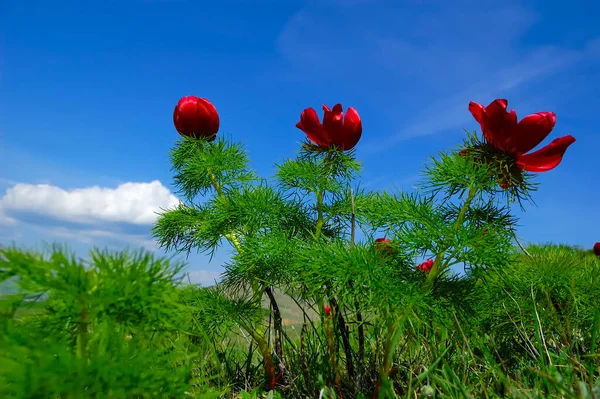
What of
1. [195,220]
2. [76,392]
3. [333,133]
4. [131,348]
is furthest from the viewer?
[195,220]

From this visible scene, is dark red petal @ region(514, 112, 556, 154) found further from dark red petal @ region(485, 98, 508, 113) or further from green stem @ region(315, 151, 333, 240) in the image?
green stem @ region(315, 151, 333, 240)

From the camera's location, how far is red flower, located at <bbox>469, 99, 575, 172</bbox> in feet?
4.89

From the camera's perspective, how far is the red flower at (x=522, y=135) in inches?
58.6

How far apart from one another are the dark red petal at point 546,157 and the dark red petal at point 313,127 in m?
0.76

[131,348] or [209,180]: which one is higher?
[209,180]

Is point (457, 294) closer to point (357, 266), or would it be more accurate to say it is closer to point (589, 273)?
point (357, 266)

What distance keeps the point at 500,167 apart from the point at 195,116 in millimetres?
1331

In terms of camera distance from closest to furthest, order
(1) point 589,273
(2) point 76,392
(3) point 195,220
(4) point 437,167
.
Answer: (2) point 76,392
(4) point 437,167
(3) point 195,220
(1) point 589,273

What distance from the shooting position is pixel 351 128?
194cm

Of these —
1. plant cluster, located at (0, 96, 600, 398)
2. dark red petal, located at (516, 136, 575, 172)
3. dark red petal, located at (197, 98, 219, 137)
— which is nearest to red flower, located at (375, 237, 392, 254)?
plant cluster, located at (0, 96, 600, 398)

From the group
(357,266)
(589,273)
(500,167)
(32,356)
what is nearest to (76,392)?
(32,356)

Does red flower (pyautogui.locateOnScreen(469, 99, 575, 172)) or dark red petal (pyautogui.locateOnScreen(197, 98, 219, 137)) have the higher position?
dark red petal (pyautogui.locateOnScreen(197, 98, 219, 137))

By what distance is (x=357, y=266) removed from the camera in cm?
148

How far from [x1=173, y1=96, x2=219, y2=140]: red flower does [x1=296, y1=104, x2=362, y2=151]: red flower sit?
475mm
